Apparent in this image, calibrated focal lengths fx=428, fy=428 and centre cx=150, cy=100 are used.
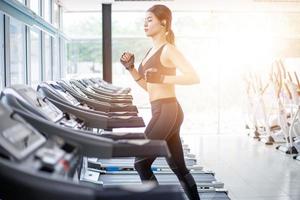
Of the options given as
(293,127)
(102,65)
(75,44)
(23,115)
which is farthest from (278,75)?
(23,115)

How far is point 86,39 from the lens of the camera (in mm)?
9164

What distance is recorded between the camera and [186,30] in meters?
9.27

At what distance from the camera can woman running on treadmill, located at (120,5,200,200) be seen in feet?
9.47

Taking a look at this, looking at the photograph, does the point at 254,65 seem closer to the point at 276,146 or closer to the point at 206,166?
the point at 276,146

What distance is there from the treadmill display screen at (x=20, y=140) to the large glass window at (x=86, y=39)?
25.3 ft

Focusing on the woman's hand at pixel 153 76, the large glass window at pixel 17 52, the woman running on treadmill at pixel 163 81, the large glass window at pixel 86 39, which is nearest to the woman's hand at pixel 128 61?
the woman running on treadmill at pixel 163 81

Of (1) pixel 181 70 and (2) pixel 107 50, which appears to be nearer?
(1) pixel 181 70

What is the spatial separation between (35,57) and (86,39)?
9.56 feet

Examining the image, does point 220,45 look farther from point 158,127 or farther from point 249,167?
point 158,127

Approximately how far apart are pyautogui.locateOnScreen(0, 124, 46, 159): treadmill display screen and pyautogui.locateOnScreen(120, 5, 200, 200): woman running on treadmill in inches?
56.1

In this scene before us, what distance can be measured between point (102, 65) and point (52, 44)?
4.69 ft

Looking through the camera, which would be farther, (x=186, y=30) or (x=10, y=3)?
(x=186, y=30)


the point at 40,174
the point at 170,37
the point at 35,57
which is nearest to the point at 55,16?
the point at 35,57

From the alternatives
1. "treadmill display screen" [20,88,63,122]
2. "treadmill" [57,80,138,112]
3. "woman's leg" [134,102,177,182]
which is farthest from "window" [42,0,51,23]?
"treadmill display screen" [20,88,63,122]
